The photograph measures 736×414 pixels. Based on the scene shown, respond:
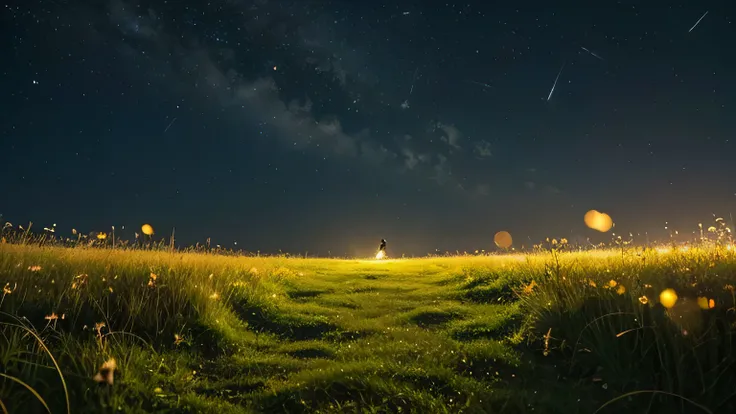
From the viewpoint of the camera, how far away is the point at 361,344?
9.41 meters

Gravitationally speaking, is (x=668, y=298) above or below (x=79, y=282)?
above

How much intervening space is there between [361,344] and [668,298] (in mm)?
5374

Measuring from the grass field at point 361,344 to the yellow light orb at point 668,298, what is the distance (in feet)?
0.12

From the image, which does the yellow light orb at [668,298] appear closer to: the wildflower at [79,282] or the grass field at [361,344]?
the grass field at [361,344]

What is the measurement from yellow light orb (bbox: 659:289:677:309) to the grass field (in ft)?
0.12

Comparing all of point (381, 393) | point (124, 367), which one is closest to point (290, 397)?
point (381, 393)

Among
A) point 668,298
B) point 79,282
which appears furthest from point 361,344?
point 79,282

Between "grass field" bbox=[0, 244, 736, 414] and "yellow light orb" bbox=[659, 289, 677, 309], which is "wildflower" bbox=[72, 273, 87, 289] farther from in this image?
"yellow light orb" bbox=[659, 289, 677, 309]

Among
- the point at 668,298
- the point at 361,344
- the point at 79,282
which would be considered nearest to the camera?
the point at 668,298

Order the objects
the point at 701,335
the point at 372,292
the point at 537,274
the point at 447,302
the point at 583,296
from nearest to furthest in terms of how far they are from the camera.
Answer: the point at 701,335 < the point at 583,296 < the point at 537,274 < the point at 447,302 < the point at 372,292

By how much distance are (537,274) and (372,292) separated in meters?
6.29

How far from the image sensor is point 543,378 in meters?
7.05

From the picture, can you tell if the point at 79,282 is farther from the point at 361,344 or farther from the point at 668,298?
the point at 668,298

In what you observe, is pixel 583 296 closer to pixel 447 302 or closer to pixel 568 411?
pixel 568 411
